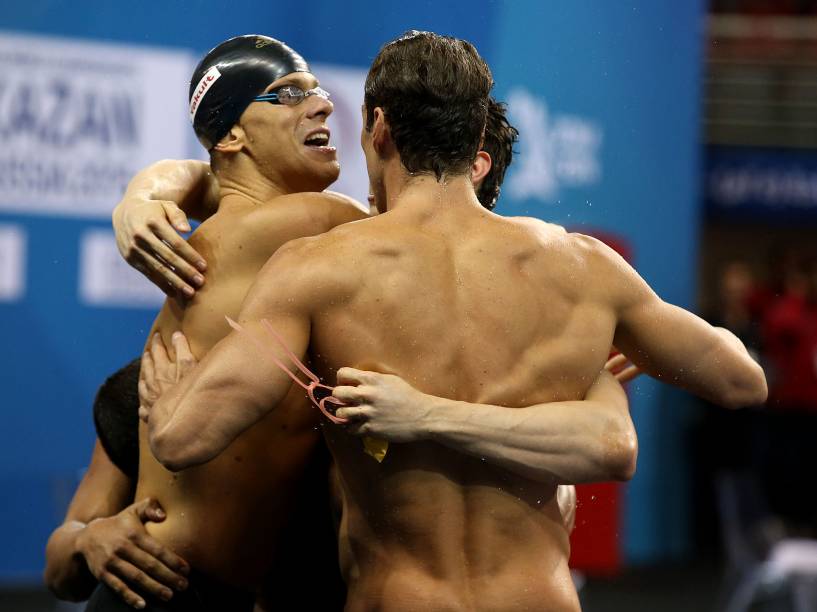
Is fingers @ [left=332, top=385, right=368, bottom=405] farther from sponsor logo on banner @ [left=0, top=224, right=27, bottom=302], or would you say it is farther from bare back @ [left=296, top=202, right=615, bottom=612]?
sponsor logo on banner @ [left=0, top=224, right=27, bottom=302]

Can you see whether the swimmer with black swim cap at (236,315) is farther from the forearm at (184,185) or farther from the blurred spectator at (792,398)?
the blurred spectator at (792,398)

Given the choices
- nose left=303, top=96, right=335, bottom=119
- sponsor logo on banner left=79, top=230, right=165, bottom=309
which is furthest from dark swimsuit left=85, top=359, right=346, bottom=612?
sponsor logo on banner left=79, top=230, right=165, bottom=309

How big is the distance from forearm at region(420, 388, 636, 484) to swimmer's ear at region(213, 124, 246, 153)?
960mm

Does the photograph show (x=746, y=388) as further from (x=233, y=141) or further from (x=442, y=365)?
(x=233, y=141)

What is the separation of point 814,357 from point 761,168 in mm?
2915

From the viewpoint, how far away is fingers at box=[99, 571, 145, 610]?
2.83 meters

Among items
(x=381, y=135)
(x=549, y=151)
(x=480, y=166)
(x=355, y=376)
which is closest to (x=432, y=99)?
(x=381, y=135)

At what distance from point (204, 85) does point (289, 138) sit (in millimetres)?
241

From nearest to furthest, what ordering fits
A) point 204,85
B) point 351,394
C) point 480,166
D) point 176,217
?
point 351,394 → point 480,166 → point 176,217 → point 204,85

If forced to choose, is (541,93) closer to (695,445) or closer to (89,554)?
(695,445)

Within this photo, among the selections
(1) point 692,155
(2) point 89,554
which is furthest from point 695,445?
(2) point 89,554

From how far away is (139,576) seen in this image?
280 cm

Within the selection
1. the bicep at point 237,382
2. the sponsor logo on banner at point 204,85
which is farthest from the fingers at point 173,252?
the bicep at point 237,382

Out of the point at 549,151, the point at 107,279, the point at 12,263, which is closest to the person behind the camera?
the point at 12,263
